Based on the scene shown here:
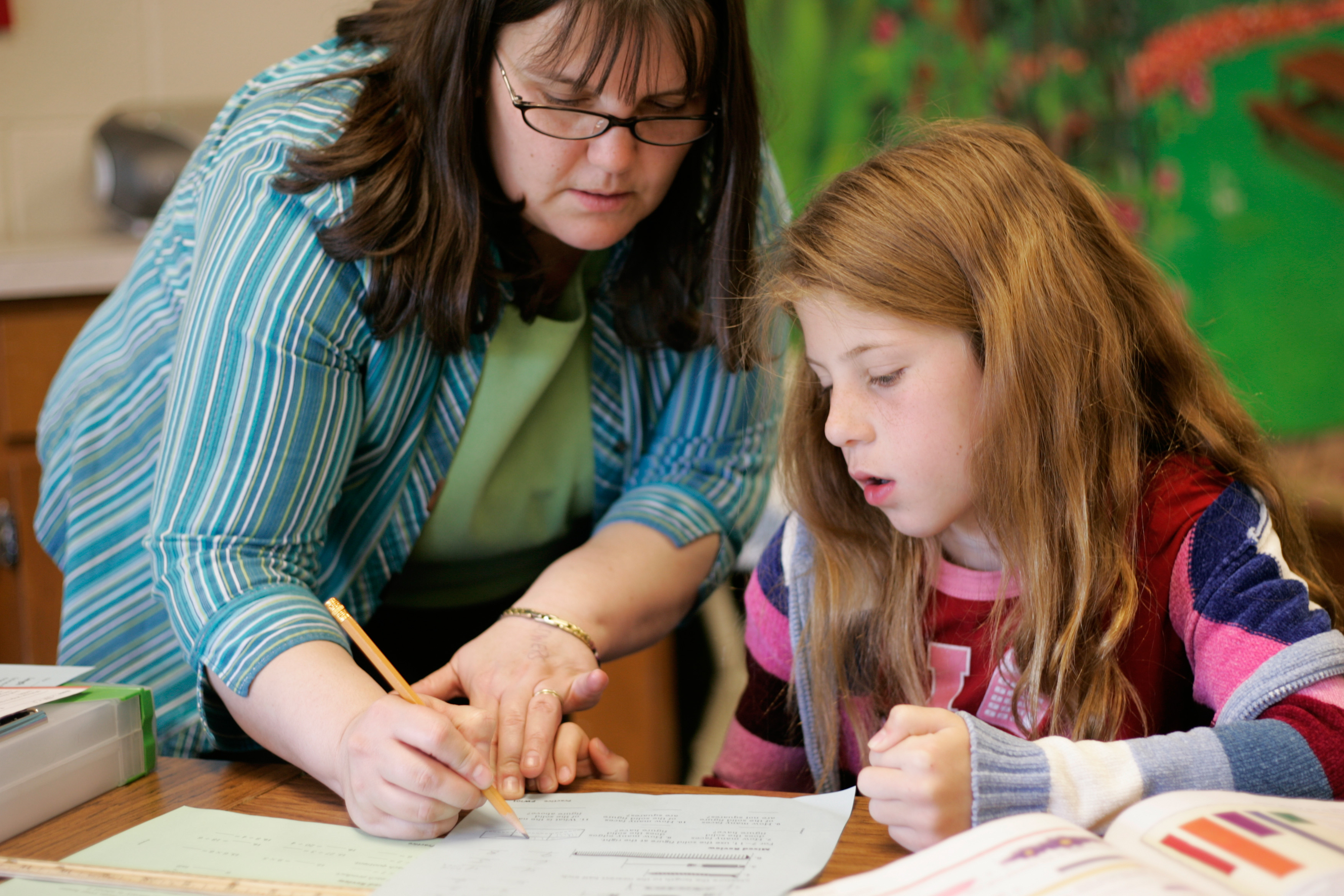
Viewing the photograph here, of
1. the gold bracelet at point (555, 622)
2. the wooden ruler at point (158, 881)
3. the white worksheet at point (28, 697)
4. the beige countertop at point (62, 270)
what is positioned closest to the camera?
the wooden ruler at point (158, 881)

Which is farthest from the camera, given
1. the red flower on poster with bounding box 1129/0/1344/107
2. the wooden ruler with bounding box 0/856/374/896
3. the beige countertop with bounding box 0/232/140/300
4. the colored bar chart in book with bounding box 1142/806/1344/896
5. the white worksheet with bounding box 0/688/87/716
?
the red flower on poster with bounding box 1129/0/1344/107

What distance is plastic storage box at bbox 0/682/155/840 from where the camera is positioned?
0.71 m

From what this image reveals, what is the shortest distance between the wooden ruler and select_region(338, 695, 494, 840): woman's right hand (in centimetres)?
7

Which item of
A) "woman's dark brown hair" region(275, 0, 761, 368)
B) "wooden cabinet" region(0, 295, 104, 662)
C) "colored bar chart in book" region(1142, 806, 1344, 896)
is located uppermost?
"woman's dark brown hair" region(275, 0, 761, 368)

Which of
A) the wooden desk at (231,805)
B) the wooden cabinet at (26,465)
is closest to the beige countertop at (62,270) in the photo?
the wooden cabinet at (26,465)

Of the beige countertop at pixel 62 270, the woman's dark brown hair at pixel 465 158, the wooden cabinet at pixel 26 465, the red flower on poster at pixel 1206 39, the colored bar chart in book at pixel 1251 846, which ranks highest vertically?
the red flower on poster at pixel 1206 39

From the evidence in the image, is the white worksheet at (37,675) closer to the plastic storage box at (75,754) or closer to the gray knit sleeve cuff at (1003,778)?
the plastic storage box at (75,754)

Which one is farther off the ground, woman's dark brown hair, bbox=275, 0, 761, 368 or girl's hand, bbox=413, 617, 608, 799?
woman's dark brown hair, bbox=275, 0, 761, 368

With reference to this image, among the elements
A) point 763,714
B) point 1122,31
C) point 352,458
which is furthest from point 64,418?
point 1122,31

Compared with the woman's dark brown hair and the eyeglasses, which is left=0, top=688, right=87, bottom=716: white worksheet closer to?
the woman's dark brown hair

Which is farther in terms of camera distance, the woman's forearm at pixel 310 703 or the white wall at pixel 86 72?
Result: the white wall at pixel 86 72

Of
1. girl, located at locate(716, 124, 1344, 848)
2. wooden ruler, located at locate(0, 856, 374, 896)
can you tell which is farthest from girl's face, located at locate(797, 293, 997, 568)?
wooden ruler, located at locate(0, 856, 374, 896)

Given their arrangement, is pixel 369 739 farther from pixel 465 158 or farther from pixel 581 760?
pixel 465 158

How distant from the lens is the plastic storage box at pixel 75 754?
71 cm
